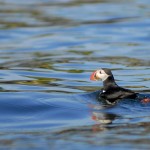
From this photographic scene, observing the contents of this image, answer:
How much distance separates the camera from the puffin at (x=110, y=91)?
14.3 m

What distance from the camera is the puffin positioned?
14312 millimetres

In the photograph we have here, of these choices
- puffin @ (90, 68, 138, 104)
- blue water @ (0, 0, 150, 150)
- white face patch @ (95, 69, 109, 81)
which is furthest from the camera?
white face patch @ (95, 69, 109, 81)

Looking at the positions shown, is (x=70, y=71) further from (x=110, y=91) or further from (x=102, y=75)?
(x=110, y=91)

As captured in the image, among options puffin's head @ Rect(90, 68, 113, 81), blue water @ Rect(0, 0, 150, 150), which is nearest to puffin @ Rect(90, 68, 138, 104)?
puffin's head @ Rect(90, 68, 113, 81)

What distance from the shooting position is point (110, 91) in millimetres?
14867

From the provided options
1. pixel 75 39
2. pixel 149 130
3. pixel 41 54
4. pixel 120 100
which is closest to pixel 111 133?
pixel 149 130

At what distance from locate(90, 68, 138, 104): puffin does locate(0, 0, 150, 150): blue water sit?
0.14m

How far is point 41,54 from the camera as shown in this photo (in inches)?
963

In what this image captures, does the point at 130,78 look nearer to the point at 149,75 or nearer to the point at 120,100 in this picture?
the point at 149,75

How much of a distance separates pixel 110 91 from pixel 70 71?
558cm

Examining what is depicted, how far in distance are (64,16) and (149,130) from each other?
2201 cm

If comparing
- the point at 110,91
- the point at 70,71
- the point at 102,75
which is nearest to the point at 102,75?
the point at 102,75

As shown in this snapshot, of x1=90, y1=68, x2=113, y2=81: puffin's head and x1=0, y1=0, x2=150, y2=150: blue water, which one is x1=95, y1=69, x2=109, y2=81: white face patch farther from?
x1=0, y1=0, x2=150, y2=150: blue water

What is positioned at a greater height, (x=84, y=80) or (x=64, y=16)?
(x=64, y=16)
